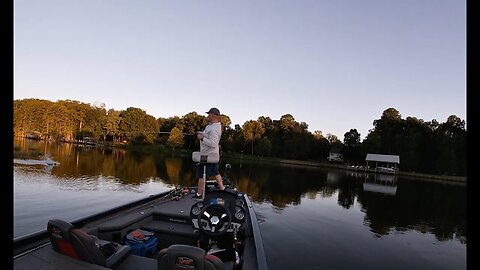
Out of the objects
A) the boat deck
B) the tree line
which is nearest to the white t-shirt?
the boat deck

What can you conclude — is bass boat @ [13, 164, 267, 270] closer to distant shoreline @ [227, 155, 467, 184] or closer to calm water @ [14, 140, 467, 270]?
calm water @ [14, 140, 467, 270]

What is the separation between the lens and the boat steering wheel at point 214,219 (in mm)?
4398

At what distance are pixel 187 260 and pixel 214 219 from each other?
162cm

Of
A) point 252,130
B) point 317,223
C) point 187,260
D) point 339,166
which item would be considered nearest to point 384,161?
point 339,166

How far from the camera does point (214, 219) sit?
4402 mm

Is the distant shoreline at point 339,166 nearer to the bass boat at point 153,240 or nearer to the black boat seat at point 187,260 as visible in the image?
the bass boat at point 153,240

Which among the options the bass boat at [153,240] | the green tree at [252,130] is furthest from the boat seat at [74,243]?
the green tree at [252,130]

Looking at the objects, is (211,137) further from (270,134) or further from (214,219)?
(270,134)

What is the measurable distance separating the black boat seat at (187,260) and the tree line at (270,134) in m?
45.1

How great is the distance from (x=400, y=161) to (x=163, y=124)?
6063 cm

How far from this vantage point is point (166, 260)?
285cm

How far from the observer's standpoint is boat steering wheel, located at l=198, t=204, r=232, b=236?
440cm
